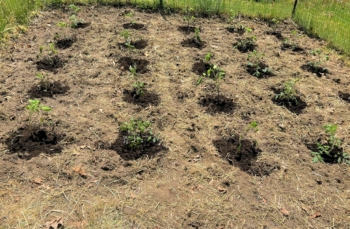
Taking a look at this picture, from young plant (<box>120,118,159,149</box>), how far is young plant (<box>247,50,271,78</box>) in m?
2.41

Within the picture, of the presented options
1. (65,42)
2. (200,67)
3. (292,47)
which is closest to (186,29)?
(200,67)

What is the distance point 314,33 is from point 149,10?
3.74 metres

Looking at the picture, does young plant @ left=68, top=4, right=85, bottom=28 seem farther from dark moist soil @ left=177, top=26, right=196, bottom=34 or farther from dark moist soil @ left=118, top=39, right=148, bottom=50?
dark moist soil @ left=177, top=26, right=196, bottom=34

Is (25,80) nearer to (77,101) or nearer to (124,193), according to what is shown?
(77,101)

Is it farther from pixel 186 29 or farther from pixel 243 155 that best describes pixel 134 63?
pixel 243 155

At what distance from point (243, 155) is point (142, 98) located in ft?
5.57

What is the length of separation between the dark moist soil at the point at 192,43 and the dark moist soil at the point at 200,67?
0.65 m

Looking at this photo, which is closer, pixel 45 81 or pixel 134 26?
pixel 45 81

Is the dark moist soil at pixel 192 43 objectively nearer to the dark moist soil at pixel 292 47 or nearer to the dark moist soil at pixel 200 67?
the dark moist soil at pixel 200 67

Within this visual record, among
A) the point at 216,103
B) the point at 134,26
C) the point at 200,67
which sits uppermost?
the point at 134,26

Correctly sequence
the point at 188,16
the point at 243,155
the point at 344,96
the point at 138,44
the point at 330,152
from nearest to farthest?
the point at 243,155 → the point at 330,152 → the point at 344,96 → the point at 138,44 → the point at 188,16

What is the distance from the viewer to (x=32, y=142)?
3887 mm

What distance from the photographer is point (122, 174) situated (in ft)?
11.8

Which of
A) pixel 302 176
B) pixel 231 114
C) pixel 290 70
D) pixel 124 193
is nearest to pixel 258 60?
pixel 290 70
